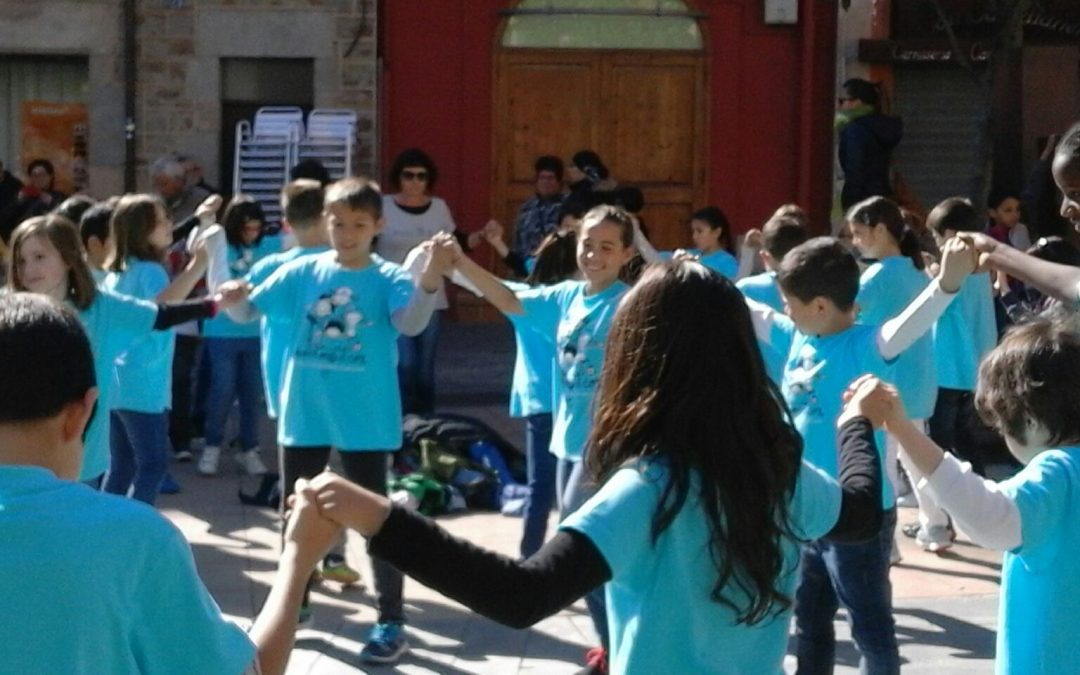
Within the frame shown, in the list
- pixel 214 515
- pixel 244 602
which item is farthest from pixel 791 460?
pixel 214 515

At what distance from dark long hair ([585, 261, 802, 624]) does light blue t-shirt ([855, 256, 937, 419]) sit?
4449mm

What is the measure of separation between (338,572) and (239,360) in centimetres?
282

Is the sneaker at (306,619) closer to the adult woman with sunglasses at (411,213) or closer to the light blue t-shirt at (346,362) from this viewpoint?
the light blue t-shirt at (346,362)

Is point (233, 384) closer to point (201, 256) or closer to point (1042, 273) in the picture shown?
point (201, 256)

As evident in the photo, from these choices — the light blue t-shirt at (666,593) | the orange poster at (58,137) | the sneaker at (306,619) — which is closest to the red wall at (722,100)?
the orange poster at (58,137)

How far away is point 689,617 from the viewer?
2980 millimetres

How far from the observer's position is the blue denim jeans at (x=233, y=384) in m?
10.1

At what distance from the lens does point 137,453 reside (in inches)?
291

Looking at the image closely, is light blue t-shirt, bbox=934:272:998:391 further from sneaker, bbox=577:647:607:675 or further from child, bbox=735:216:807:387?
sneaker, bbox=577:647:607:675

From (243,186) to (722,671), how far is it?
13308 mm

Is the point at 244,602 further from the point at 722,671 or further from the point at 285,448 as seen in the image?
the point at 722,671

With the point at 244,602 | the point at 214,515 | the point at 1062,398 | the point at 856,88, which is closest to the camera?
the point at 1062,398

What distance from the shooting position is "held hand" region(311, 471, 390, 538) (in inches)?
Answer: 105

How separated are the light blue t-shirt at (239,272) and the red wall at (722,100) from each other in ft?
21.3
